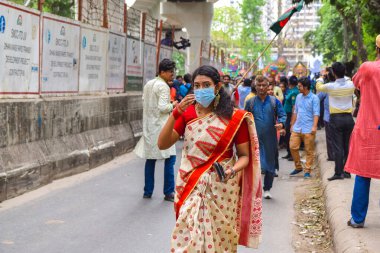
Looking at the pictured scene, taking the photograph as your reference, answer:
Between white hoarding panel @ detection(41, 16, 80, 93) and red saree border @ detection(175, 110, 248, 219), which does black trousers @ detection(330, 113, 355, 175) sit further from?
red saree border @ detection(175, 110, 248, 219)

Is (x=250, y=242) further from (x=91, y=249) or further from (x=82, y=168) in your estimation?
(x=82, y=168)

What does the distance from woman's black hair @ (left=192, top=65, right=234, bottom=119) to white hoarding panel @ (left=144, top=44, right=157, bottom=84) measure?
13367 millimetres

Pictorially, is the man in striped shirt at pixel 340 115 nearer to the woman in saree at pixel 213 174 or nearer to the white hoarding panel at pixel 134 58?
the woman in saree at pixel 213 174

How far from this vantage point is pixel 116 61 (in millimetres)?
15016

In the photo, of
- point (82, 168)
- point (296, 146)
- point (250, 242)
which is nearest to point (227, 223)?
point (250, 242)

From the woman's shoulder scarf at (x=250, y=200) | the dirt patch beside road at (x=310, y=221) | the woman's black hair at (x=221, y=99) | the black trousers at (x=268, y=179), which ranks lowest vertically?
the dirt patch beside road at (x=310, y=221)

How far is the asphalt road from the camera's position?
6.62 metres

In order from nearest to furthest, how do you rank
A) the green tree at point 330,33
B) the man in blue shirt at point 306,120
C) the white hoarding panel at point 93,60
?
1. the man in blue shirt at point 306,120
2. the white hoarding panel at point 93,60
3. the green tree at point 330,33

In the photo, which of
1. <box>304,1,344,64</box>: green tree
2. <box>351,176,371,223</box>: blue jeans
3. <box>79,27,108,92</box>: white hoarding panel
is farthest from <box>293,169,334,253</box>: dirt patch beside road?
<box>304,1,344,64</box>: green tree

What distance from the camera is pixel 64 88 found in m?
11.6

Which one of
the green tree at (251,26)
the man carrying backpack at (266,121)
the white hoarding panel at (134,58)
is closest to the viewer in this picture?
the man carrying backpack at (266,121)

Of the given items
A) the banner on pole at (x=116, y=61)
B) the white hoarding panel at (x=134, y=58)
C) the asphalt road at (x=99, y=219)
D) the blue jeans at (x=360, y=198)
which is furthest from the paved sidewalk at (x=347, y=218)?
the white hoarding panel at (x=134, y=58)

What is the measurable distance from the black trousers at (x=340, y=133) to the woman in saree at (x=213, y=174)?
18.3 feet

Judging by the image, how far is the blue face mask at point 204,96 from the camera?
14.8 ft
